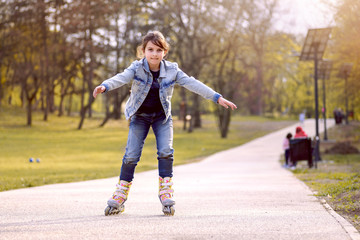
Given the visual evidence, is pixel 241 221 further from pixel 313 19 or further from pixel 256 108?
pixel 256 108

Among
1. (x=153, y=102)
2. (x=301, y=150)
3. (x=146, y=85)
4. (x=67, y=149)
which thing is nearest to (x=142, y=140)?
(x=153, y=102)

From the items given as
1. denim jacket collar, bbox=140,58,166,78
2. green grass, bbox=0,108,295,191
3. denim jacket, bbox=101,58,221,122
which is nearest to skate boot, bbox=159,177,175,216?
denim jacket, bbox=101,58,221,122

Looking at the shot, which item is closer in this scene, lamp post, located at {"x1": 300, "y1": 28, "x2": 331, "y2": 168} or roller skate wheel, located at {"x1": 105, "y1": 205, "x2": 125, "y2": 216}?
roller skate wheel, located at {"x1": 105, "y1": 205, "x2": 125, "y2": 216}

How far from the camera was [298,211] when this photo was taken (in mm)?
6207

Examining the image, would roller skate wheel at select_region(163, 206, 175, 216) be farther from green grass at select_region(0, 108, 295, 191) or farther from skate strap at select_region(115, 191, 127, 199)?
green grass at select_region(0, 108, 295, 191)

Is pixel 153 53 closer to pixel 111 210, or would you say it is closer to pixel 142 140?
pixel 142 140

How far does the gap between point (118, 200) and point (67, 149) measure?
24210mm

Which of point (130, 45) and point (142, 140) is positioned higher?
point (130, 45)

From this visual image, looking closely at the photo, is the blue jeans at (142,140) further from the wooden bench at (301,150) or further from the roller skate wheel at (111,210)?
the wooden bench at (301,150)

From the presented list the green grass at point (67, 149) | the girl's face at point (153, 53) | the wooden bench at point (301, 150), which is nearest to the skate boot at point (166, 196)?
the girl's face at point (153, 53)

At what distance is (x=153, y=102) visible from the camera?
620 cm

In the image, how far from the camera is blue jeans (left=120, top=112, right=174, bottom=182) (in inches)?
245

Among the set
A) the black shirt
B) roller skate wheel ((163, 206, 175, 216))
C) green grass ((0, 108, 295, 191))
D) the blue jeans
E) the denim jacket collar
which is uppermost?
the denim jacket collar

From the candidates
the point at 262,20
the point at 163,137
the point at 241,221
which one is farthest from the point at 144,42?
the point at 262,20
